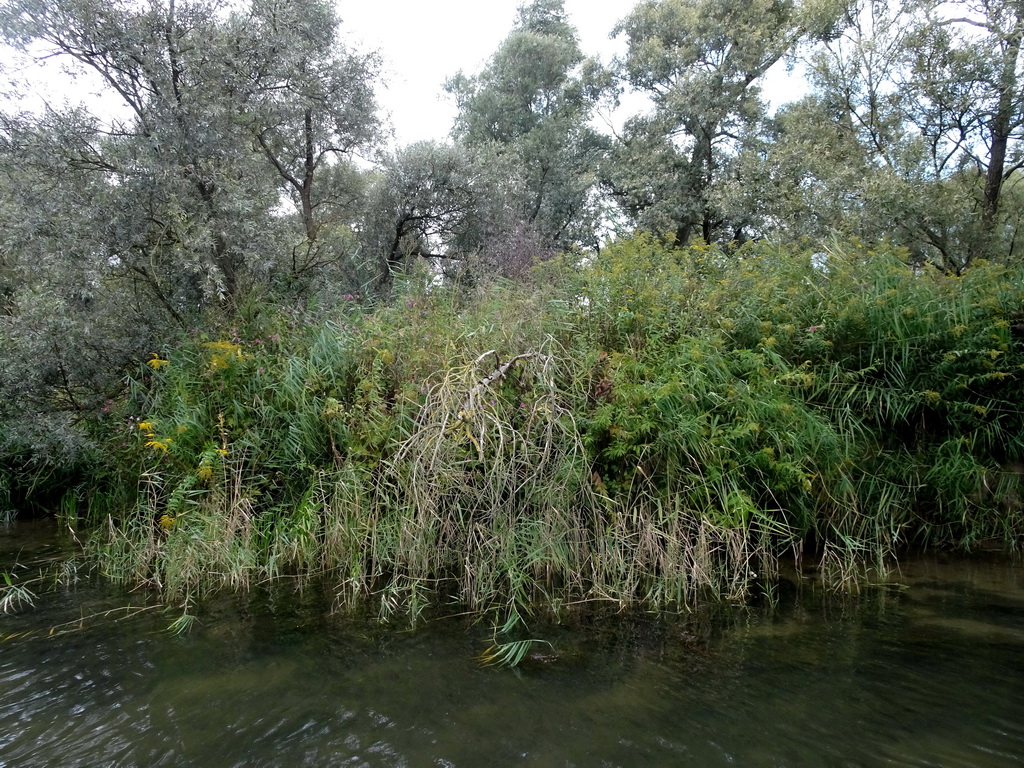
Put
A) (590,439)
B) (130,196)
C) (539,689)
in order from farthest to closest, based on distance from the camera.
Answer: (130,196)
(590,439)
(539,689)

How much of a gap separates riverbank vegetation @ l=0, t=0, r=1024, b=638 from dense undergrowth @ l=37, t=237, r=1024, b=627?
0.12 ft

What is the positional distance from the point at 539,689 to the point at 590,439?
216 centimetres

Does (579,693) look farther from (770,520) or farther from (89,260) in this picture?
(89,260)

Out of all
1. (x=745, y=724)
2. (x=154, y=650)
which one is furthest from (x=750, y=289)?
(x=154, y=650)

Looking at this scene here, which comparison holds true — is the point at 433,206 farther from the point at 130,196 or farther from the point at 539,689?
the point at 539,689

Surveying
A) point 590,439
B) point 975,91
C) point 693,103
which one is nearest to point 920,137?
point 975,91

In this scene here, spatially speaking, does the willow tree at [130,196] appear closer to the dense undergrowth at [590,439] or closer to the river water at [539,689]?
the dense undergrowth at [590,439]

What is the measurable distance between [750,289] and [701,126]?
1212 centimetres

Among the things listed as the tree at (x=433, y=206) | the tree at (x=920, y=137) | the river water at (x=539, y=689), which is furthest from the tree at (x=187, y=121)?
the tree at (x=920, y=137)

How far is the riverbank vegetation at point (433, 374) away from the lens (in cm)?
517

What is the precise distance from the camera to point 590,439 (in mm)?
5309

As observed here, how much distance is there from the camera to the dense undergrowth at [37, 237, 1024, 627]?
5.07 metres

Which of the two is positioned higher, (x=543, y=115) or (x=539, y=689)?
(x=543, y=115)

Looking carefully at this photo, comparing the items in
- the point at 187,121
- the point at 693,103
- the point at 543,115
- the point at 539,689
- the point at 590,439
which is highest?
the point at 543,115
